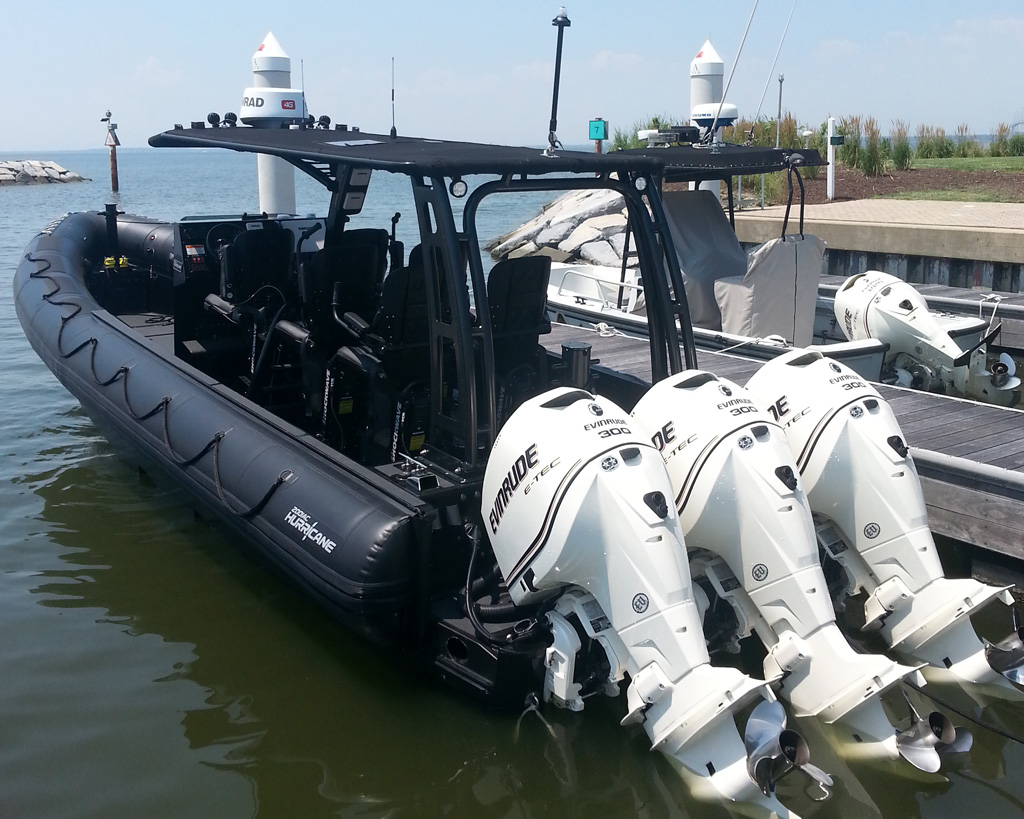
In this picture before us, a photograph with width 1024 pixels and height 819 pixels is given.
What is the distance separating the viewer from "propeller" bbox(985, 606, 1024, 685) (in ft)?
11.3

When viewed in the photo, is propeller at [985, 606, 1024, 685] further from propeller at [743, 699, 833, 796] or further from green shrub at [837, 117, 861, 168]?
green shrub at [837, 117, 861, 168]

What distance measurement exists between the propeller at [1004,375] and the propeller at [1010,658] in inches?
152

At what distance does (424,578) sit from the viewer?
3.44 meters

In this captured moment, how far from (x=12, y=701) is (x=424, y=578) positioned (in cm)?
175

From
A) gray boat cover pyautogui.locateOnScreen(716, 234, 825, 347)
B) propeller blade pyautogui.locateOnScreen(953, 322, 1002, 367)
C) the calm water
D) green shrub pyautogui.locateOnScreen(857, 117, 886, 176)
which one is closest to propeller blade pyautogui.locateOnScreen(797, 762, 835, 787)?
the calm water

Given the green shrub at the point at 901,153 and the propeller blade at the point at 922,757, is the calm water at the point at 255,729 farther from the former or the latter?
the green shrub at the point at 901,153

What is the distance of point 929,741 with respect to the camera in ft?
10.1

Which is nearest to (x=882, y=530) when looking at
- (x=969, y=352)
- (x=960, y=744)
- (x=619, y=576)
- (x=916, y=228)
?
(x=960, y=744)

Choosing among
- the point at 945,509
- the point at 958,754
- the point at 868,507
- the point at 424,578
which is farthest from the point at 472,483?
the point at 945,509

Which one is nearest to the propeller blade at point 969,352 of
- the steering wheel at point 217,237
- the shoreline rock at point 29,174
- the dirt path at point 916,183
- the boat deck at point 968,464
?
the boat deck at point 968,464

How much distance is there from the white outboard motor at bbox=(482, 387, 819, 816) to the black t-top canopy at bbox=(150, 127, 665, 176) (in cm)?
92

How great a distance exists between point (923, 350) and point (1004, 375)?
0.62 meters

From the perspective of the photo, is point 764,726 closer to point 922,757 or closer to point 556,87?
→ point 922,757

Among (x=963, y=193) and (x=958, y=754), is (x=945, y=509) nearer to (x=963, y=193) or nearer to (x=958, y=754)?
(x=958, y=754)
